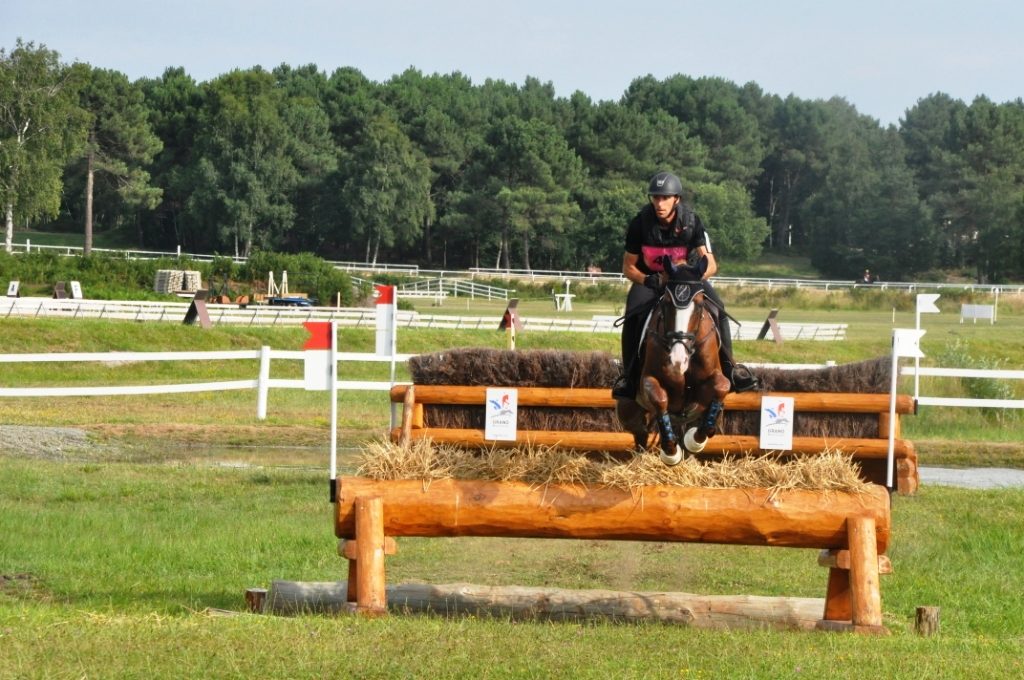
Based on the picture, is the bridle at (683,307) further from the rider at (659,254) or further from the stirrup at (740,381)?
the stirrup at (740,381)

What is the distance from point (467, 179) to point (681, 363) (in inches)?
3757

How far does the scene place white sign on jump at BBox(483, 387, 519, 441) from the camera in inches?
503

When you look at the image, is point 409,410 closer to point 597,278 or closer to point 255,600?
point 255,600

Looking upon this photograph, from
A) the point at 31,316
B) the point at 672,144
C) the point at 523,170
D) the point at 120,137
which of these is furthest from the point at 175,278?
the point at 672,144

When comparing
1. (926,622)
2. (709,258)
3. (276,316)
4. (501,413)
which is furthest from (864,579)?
(276,316)

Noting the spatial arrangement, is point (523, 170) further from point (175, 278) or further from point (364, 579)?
point (364, 579)

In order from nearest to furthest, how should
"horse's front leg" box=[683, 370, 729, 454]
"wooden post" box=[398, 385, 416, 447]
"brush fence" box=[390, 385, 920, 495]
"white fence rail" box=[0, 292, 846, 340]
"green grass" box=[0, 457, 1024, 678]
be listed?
"green grass" box=[0, 457, 1024, 678] < "horse's front leg" box=[683, 370, 729, 454] < "wooden post" box=[398, 385, 416, 447] < "brush fence" box=[390, 385, 920, 495] < "white fence rail" box=[0, 292, 846, 340]

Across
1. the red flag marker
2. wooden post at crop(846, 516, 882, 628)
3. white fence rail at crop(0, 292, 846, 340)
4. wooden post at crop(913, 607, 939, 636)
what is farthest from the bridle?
white fence rail at crop(0, 292, 846, 340)

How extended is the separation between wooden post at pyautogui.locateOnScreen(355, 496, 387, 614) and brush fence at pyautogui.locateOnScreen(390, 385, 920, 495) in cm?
580

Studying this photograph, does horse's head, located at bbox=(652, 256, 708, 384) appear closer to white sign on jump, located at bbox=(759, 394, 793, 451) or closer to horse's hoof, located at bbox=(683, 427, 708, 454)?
horse's hoof, located at bbox=(683, 427, 708, 454)

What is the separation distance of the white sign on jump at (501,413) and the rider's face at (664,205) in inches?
122

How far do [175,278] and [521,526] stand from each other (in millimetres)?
52215

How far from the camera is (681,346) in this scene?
9484 mm

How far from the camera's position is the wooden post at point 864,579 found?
8564mm
